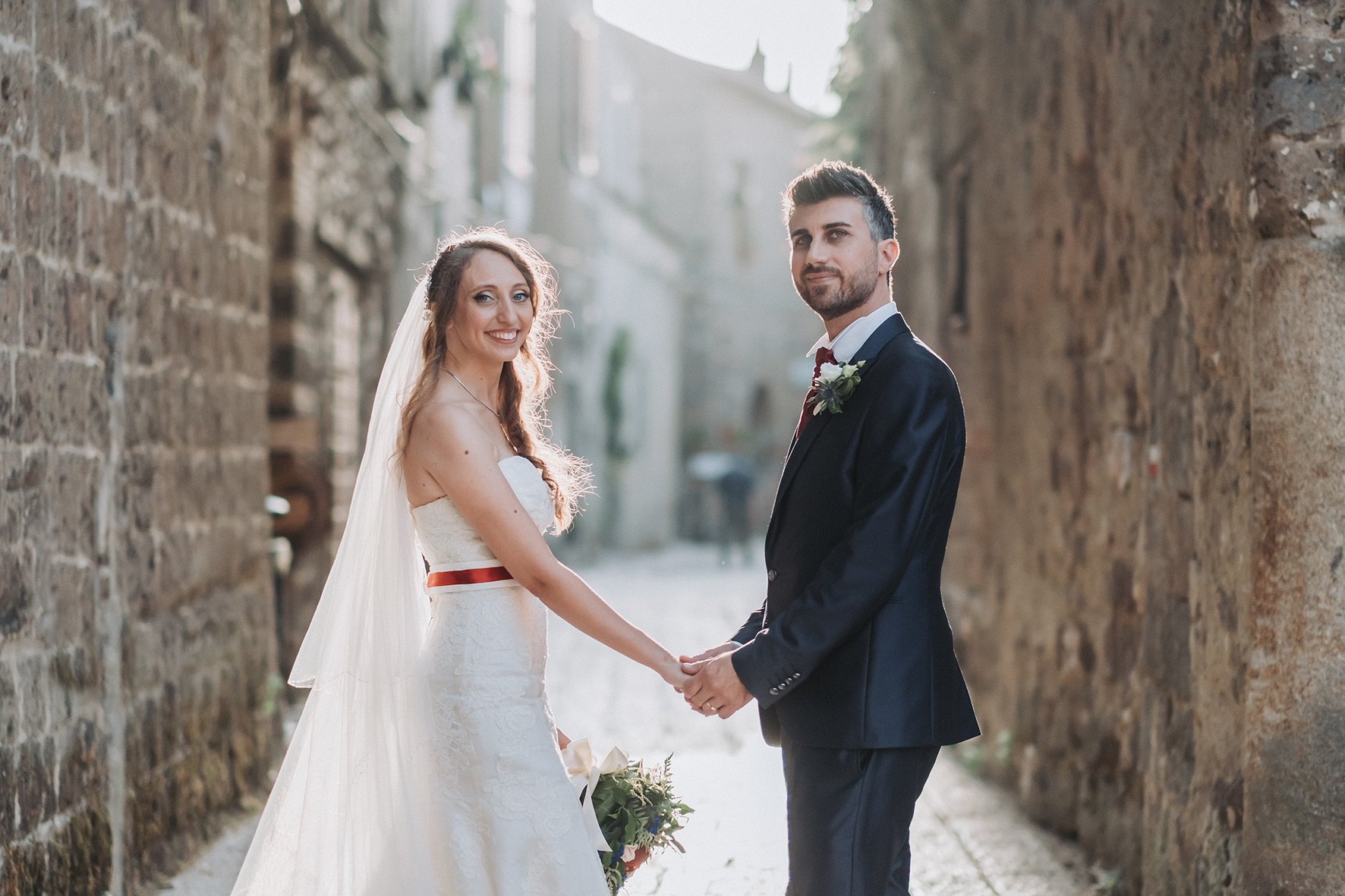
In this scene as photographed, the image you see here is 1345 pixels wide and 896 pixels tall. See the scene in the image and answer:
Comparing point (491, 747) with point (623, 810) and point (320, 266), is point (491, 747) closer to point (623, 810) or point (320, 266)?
point (623, 810)

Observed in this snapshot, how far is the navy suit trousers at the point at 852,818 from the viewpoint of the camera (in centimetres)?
241

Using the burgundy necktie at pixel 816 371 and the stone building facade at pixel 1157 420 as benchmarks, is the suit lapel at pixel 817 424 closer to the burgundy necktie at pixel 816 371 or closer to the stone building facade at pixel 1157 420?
the burgundy necktie at pixel 816 371

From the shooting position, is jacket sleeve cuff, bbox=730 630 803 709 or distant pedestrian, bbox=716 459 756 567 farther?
distant pedestrian, bbox=716 459 756 567

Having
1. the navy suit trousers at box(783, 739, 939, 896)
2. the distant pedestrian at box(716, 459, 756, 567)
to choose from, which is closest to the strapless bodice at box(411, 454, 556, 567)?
the navy suit trousers at box(783, 739, 939, 896)

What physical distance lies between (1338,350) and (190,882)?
11.4 feet

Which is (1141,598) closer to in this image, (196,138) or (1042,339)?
(1042,339)

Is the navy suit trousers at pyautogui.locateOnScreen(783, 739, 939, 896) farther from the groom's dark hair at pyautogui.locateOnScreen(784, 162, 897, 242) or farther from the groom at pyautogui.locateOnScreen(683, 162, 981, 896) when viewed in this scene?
the groom's dark hair at pyautogui.locateOnScreen(784, 162, 897, 242)

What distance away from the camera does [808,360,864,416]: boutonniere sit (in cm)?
257

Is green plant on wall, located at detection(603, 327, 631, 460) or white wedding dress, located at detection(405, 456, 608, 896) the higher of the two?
green plant on wall, located at detection(603, 327, 631, 460)

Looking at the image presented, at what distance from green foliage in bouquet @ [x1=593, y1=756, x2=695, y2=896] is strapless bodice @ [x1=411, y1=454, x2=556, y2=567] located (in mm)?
558

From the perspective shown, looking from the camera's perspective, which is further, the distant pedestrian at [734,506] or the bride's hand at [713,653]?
the distant pedestrian at [734,506]

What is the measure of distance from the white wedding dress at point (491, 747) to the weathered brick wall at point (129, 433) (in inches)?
43.9

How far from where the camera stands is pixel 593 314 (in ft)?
62.3

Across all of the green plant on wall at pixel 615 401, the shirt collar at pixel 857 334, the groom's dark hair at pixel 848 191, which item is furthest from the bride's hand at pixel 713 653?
the green plant on wall at pixel 615 401
